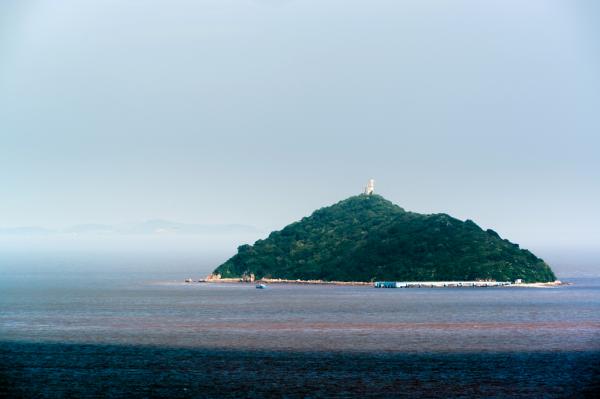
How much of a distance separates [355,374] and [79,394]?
3244 cm

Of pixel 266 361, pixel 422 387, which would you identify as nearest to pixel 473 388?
pixel 422 387

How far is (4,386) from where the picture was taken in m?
104

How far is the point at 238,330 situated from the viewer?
533 feet

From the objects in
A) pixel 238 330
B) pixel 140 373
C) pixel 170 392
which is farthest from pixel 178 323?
pixel 170 392

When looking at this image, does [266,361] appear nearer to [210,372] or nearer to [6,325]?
[210,372]

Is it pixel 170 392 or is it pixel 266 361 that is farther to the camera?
pixel 266 361

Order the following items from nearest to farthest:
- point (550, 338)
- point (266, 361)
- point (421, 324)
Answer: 1. point (266, 361)
2. point (550, 338)
3. point (421, 324)

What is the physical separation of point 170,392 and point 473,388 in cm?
3306

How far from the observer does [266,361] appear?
404 ft

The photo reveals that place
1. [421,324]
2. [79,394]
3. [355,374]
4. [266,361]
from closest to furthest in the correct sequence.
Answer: [79,394] < [355,374] < [266,361] < [421,324]

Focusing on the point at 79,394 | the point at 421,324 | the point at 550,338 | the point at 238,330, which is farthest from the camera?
the point at 421,324

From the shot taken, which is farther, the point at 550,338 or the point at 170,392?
the point at 550,338

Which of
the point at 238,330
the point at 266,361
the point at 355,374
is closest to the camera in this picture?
the point at 355,374

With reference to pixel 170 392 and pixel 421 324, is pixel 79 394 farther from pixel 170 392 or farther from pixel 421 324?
pixel 421 324
